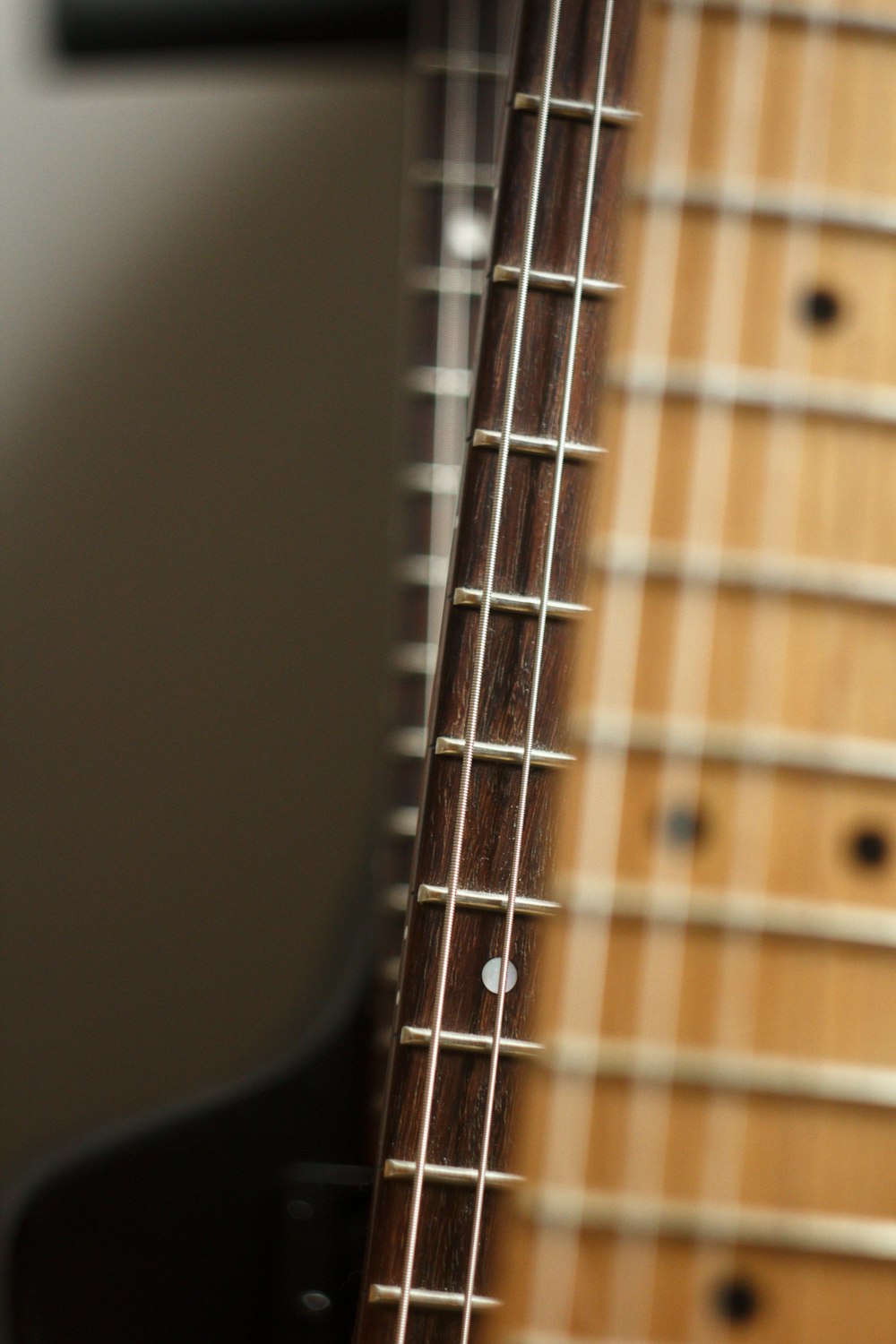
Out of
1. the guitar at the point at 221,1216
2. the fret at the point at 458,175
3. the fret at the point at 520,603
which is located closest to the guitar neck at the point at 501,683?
the fret at the point at 520,603

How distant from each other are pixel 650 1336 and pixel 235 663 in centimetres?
64

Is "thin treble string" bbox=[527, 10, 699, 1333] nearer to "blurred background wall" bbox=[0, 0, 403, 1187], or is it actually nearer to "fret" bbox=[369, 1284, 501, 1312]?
"fret" bbox=[369, 1284, 501, 1312]

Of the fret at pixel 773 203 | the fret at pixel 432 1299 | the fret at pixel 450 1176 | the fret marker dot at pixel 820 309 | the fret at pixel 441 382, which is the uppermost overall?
the fret at pixel 441 382

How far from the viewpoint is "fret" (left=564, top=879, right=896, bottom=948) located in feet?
0.92

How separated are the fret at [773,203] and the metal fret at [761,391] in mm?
39

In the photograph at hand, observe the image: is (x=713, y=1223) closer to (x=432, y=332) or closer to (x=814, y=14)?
(x=814, y=14)

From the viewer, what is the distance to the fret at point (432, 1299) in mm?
304

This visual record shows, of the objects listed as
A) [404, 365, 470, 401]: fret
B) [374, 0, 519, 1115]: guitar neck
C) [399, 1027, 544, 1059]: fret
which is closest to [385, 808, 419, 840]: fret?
[374, 0, 519, 1115]: guitar neck

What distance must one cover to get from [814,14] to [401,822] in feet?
1.55

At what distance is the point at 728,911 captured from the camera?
0.28m

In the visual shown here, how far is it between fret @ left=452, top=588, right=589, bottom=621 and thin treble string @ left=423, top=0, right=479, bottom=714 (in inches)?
15.0

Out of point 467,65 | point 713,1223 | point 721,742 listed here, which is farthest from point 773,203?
point 467,65

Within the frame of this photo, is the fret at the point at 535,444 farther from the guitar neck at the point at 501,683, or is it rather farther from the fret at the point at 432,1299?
the fret at the point at 432,1299

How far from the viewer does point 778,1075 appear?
0.91 ft
